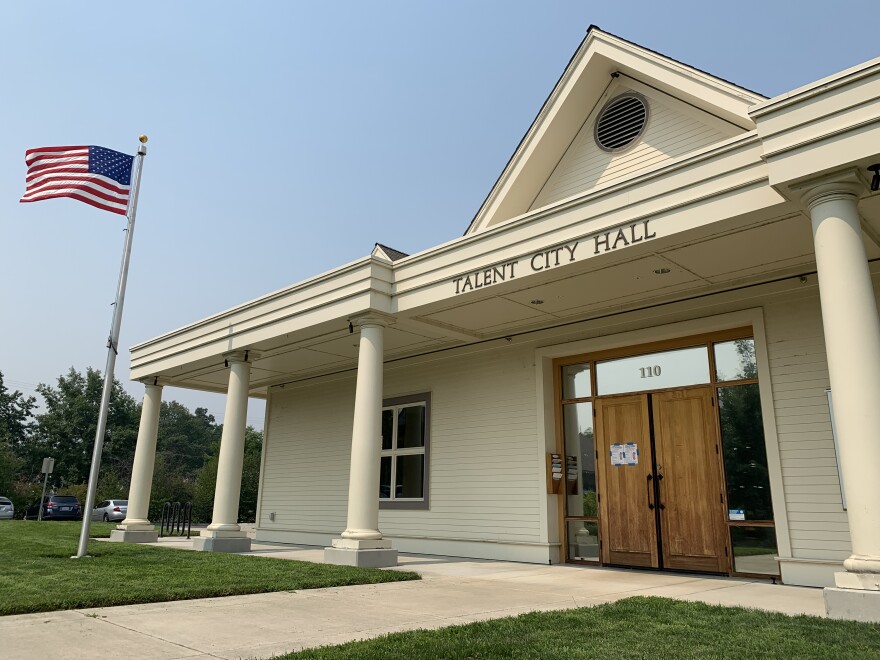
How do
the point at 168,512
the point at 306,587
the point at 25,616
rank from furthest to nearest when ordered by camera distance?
the point at 168,512 → the point at 306,587 → the point at 25,616

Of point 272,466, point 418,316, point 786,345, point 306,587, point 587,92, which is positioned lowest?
point 306,587

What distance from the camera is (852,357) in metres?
5.72

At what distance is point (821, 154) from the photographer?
6059mm

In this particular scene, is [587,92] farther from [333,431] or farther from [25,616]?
[25,616]

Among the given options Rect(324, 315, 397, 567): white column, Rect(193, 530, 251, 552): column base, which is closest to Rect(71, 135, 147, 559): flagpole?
Rect(193, 530, 251, 552): column base

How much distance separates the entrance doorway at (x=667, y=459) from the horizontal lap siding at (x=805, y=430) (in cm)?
43

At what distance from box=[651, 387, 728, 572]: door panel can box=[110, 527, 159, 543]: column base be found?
429 inches

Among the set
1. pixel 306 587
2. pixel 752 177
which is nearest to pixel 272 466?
pixel 306 587

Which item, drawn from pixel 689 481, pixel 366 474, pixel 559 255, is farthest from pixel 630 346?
pixel 366 474

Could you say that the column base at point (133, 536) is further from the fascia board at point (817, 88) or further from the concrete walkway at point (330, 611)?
the fascia board at point (817, 88)

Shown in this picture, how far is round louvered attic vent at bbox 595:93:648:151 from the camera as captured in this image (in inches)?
428

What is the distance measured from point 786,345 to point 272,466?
12894 mm

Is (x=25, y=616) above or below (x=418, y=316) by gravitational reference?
below

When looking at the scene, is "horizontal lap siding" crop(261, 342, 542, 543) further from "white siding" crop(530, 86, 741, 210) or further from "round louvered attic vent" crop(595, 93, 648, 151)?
"round louvered attic vent" crop(595, 93, 648, 151)
